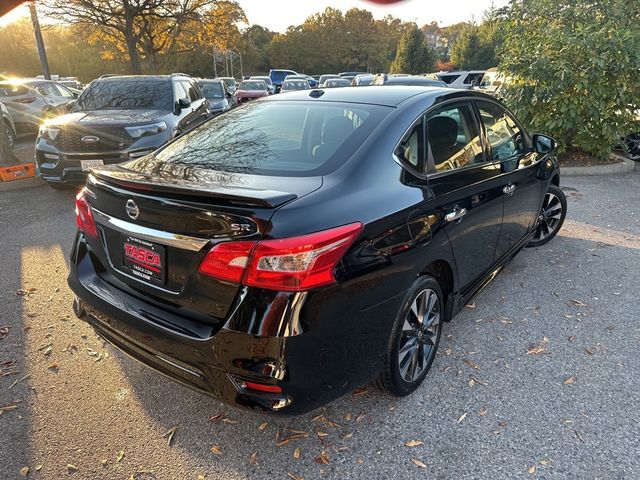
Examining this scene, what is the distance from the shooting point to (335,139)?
8.27 ft

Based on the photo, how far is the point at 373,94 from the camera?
2906 mm

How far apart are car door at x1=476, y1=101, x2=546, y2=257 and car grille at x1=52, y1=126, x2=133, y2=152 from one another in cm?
474

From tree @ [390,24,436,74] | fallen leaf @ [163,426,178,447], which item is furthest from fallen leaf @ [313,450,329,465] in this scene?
tree @ [390,24,436,74]

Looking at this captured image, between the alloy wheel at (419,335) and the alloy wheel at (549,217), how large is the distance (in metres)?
2.63

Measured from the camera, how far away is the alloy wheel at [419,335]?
249 centimetres

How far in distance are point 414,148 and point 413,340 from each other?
107cm

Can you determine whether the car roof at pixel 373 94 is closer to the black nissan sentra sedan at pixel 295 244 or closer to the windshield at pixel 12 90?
the black nissan sentra sedan at pixel 295 244

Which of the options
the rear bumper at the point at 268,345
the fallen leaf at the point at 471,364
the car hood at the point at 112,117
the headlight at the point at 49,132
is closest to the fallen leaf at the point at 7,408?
the rear bumper at the point at 268,345

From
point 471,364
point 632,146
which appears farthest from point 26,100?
point 632,146

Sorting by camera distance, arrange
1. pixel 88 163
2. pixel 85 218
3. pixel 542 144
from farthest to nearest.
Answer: pixel 88 163 → pixel 542 144 → pixel 85 218

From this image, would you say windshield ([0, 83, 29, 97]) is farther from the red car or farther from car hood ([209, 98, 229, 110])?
the red car

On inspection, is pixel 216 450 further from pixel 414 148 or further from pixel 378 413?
pixel 414 148

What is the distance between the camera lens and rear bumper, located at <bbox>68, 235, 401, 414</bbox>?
5.97 ft

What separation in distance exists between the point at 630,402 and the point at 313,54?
68907 mm
